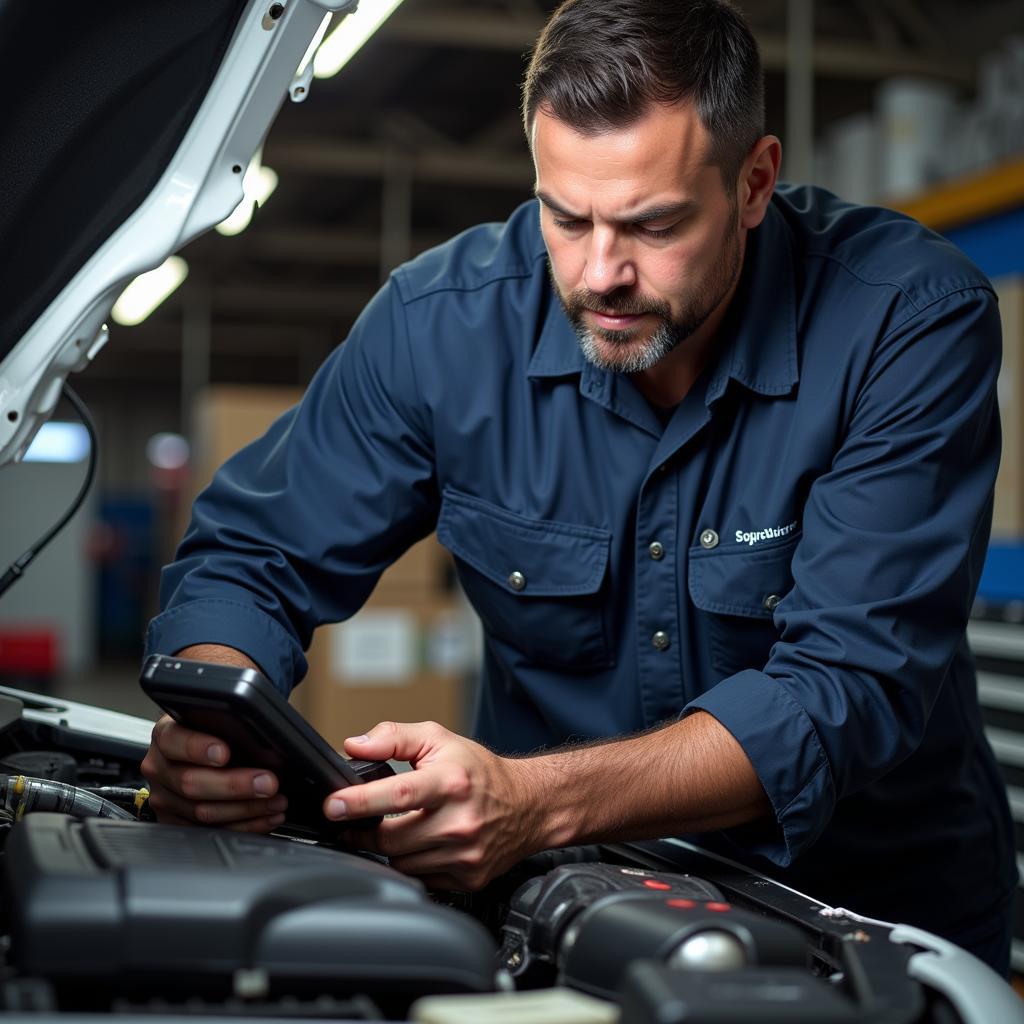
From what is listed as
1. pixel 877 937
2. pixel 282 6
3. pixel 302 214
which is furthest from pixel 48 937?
pixel 302 214

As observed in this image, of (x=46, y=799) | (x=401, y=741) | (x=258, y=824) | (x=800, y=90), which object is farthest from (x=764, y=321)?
(x=800, y=90)

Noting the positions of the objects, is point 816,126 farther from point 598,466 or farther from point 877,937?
point 877,937

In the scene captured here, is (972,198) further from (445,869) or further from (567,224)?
(445,869)

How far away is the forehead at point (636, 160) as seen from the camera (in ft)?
3.82

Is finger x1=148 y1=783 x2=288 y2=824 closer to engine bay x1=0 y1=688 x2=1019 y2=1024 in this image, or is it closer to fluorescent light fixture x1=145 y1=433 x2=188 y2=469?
Result: engine bay x1=0 y1=688 x2=1019 y2=1024

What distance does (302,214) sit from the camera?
8516 mm

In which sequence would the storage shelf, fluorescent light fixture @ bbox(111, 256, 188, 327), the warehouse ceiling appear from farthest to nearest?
1. fluorescent light fixture @ bbox(111, 256, 188, 327)
2. the warehouse ceiling
3. the storage shelf

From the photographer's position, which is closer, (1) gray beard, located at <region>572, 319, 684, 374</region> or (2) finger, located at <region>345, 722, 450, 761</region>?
(2) finger, located at <region>345, 722, 450, 761</region>

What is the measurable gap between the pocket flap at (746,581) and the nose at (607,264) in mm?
295

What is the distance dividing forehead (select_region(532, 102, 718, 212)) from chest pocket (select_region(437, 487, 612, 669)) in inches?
14.1

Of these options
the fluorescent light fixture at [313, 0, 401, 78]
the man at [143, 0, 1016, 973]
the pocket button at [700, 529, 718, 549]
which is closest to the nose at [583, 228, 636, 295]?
the man at [143, 0, 1016, 973]

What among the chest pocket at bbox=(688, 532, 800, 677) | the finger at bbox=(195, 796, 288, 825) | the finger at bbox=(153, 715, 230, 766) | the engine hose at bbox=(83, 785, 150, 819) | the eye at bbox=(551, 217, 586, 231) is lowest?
the engine hose at bbox=(83, 785, 150, 819)

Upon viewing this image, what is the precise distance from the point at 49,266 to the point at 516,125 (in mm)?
5265

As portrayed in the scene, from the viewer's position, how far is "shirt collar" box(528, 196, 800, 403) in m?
1.33
